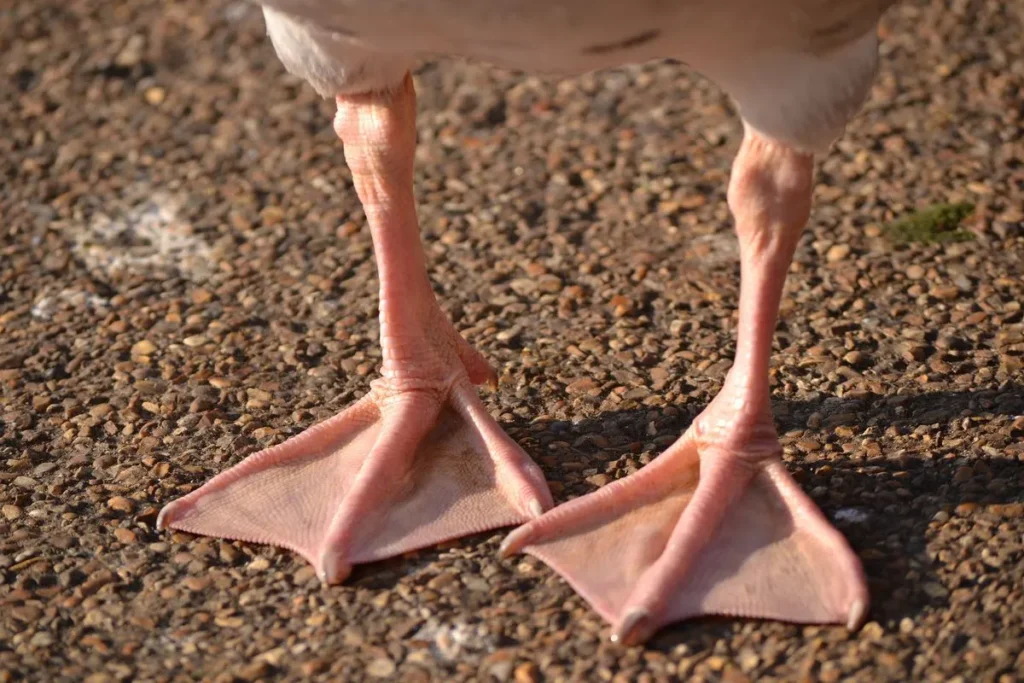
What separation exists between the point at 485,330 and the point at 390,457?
2.82 ft

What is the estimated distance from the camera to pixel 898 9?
18.0 ft

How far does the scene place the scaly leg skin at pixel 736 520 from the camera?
2826 mm

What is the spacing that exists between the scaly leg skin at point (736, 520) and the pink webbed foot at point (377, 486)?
199 mm

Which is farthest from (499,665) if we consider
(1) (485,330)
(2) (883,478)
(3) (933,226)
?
(3) (933,226)

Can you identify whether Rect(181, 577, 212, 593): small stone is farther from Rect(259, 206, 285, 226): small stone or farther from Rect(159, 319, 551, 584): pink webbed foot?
Rect(259, 206, 285, 226): small stone

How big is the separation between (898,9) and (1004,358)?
7.44 feet

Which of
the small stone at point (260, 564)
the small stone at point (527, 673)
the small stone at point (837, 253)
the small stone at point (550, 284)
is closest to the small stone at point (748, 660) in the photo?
the small stone at point (527, 673)

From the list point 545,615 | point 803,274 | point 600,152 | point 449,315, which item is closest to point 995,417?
point 803,274

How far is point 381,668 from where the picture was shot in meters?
2.81

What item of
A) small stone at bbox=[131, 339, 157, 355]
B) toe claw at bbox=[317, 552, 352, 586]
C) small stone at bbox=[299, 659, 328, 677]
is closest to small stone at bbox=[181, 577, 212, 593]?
toe claw at bbox=[317, 552, 352, 586]

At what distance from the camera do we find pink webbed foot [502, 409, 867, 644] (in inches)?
111

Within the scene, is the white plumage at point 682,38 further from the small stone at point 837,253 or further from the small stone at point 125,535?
the small stone at point 837,253

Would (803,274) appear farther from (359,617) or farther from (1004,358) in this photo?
(359,617)

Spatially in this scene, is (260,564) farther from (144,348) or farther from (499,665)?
(144,348)
